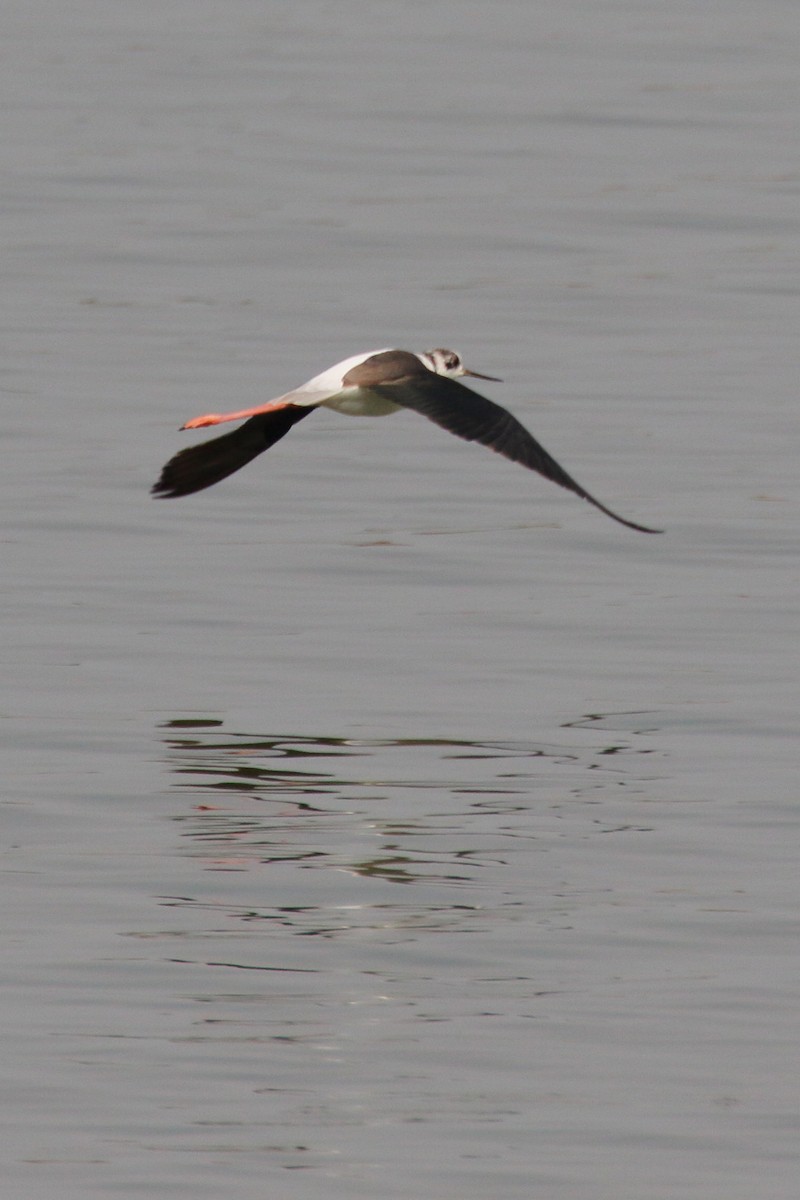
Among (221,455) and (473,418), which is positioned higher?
(473,418)

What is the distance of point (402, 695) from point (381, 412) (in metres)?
1.54

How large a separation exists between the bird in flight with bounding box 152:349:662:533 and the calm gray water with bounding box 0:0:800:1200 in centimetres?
56

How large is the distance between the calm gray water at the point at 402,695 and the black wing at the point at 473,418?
852mm

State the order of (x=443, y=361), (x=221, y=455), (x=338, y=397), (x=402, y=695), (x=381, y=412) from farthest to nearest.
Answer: (x=443, y=361), (x=221, y=455), (x=381, y=412), (x=338, y=397), (x=402, y=695)

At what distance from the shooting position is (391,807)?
28.8 feet

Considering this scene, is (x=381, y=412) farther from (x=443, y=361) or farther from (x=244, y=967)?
(x=244, y=967)

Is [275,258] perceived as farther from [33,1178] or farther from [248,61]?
[33,1178]

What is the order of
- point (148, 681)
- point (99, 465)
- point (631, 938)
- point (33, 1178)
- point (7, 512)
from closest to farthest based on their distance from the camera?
point (33, 1178), point (631, 938), point (148, 681), point (7, 512), point (99, 465)

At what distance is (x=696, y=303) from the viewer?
1864 cm

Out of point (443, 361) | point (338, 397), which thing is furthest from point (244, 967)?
point (443, 361)

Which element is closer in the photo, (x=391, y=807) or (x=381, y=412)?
(x=391, y=807)

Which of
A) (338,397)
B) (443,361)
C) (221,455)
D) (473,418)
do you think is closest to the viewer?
(473,418)

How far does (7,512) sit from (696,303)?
6796 mm

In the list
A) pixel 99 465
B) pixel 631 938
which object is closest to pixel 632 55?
pixel 99 465
